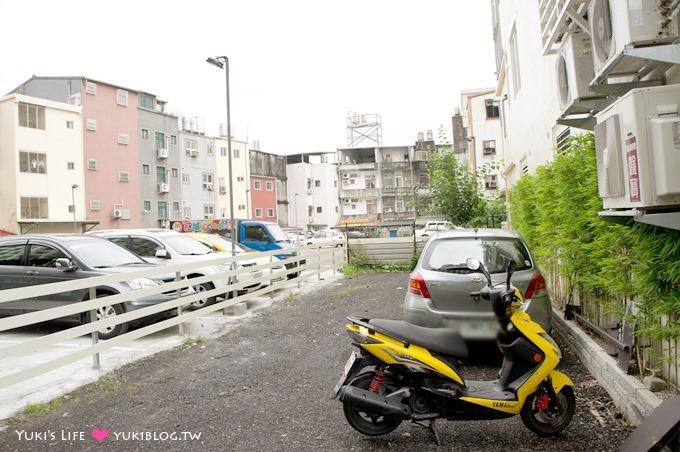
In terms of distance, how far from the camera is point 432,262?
575cm

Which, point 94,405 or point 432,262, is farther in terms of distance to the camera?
point 432,262

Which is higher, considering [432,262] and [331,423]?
[432,262]

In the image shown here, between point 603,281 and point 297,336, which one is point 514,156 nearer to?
point 297,336

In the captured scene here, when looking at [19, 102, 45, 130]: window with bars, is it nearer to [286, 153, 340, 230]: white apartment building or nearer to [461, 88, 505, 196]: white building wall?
[461, 88, 505, 196]: white building wall

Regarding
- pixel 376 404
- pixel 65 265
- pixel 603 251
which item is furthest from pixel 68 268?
pixel 603 251

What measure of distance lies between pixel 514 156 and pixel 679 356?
1264 cm

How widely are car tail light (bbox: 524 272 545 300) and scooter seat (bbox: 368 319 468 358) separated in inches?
76.3

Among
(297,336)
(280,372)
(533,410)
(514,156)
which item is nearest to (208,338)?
(297,336)

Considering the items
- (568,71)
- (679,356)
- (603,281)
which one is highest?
(568,71)

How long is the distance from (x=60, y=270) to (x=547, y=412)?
6.82m

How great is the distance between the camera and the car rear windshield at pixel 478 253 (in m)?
5.64

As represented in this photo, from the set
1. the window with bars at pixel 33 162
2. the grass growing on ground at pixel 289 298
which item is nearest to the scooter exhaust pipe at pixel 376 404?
the grass growing on ground at pixel 289 298

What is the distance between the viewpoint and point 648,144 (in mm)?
2963

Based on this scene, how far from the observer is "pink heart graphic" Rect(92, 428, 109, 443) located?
12.6 ft
